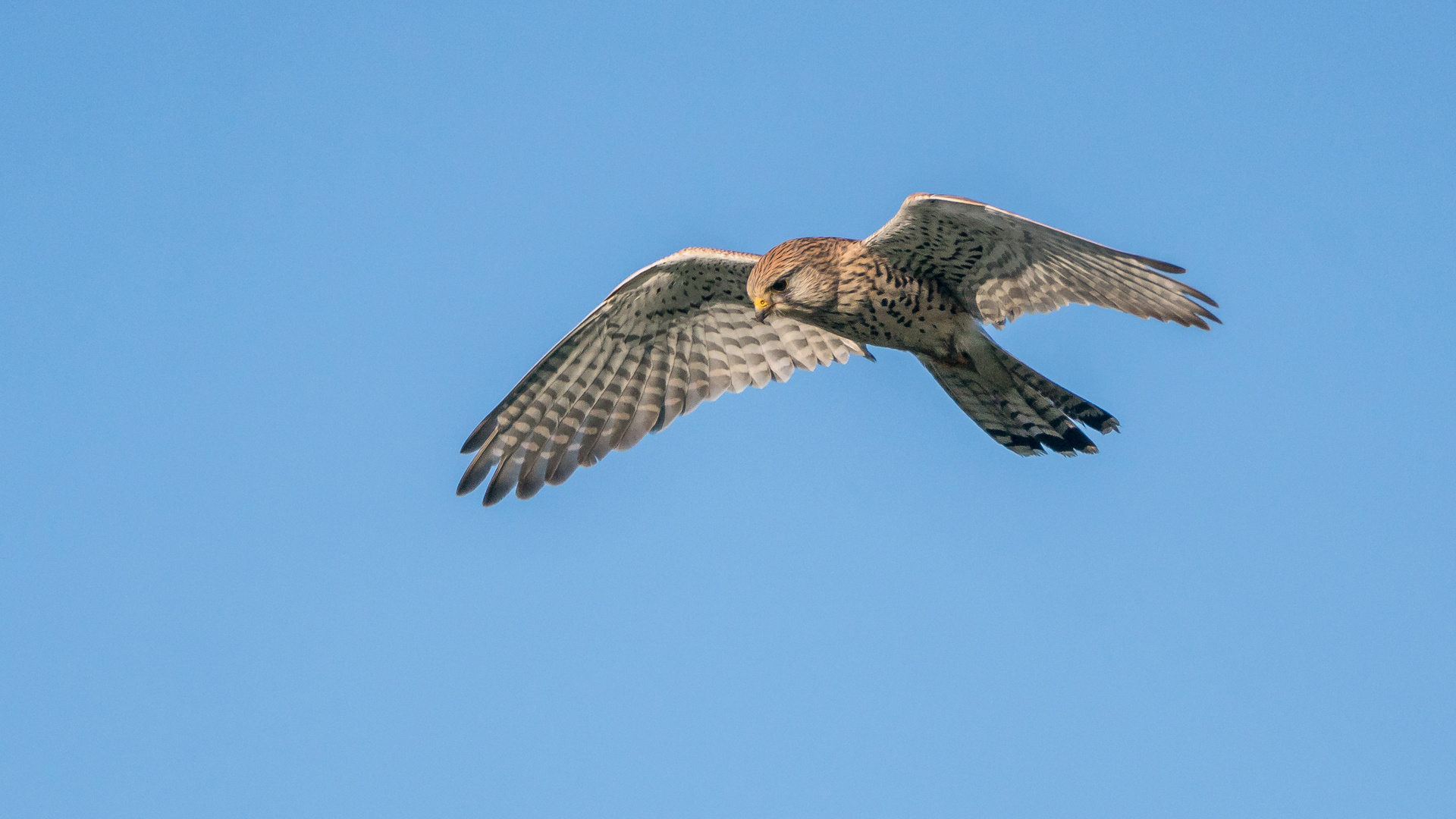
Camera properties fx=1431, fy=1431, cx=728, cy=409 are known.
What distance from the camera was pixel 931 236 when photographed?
26.6ft

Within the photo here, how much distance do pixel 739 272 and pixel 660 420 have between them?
118cm

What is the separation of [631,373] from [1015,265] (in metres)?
2.92

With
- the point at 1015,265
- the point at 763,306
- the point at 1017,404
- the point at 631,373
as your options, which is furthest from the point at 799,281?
the point at 631,373

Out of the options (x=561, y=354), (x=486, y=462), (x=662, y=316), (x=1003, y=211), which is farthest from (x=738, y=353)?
(x=1003, y=211)

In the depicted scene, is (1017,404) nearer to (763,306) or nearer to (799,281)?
(799,281)

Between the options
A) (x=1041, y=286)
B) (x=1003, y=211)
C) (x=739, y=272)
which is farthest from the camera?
(x=739, y=272)

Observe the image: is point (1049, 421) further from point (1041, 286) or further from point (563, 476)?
point (563, 476)

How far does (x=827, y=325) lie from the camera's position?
28.0 ft

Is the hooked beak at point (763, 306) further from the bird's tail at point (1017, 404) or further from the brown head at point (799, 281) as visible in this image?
the bird's tail at point (1017, 404)

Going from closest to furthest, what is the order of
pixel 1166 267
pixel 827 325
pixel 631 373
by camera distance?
pixel 1166 267 → pixel 827 325 → pixel 631 373

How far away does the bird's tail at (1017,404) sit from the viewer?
8.41 meters

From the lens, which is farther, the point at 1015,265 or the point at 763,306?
the point at 763,306

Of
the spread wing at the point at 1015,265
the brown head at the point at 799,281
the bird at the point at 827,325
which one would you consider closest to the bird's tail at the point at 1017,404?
the bird at the point at 827,325

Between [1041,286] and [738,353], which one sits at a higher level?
[738,353]
